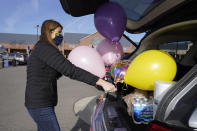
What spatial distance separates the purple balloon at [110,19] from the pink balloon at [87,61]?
514mm

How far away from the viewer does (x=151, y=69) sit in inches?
65.6

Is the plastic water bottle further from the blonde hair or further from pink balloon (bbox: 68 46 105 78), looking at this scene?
the blonde hair

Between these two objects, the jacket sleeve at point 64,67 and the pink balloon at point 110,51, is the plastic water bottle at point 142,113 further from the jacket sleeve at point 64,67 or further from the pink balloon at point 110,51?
the pink balloon at point 110,51

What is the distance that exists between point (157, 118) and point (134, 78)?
0.73 meters

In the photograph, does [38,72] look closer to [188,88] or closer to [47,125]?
[47,125]

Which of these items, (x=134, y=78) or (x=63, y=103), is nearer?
(x=134, y=78)

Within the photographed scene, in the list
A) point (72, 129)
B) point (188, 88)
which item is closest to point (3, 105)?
point (72, 129)

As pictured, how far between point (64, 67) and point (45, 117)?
57 centimetres

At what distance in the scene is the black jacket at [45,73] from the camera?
60.8 inches

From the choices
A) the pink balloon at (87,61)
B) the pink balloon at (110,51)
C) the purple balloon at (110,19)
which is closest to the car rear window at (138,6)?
the purple balloon at (110,19)

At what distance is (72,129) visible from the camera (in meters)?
3.31

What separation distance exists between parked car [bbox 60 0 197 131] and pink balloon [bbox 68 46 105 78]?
1.25 feet

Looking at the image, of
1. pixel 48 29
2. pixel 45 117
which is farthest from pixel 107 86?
pixel 48 29

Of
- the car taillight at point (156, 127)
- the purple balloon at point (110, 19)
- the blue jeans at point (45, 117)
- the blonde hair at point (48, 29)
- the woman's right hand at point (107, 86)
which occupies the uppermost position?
the purple balloon at point (110, 19)
